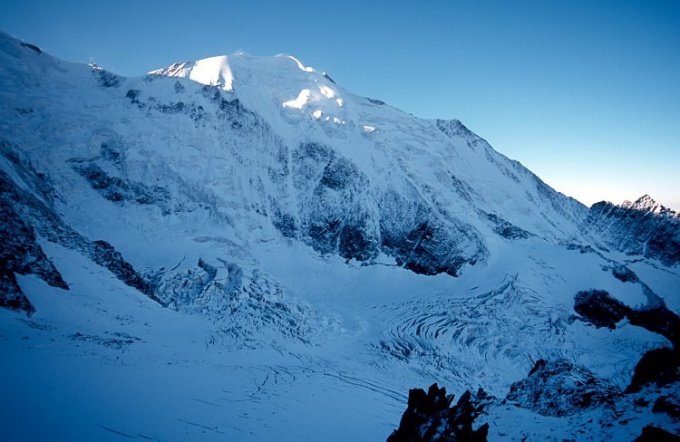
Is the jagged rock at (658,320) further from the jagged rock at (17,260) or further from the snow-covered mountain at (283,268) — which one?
the jagged rock at (17,260)

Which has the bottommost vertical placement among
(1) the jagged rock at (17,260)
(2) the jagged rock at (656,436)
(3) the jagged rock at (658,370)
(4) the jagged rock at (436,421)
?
(1) the jagged rock at (17,260)

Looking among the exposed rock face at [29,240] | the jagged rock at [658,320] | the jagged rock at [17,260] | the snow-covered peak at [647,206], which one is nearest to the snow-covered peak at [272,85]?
the exposed rock face at [29,240]

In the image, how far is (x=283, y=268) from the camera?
55.3 m

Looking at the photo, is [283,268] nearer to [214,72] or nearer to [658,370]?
[658,370]

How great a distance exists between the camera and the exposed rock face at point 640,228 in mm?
77312

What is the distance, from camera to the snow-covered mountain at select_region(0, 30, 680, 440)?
20578 mm

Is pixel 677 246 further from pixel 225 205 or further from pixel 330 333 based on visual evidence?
pixel 225 205

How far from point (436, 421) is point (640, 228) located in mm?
98870

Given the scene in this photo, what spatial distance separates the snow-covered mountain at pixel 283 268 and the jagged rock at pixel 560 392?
188 millimetres

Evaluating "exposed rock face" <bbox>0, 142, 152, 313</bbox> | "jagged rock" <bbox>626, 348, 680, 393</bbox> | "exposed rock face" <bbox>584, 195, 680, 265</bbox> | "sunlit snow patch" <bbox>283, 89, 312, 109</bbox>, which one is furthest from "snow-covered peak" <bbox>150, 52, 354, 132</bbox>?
"exposed rock face" <bbox>584, 195, 680, 265</bbox>

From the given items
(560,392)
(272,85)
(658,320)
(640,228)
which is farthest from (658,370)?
(640,228)

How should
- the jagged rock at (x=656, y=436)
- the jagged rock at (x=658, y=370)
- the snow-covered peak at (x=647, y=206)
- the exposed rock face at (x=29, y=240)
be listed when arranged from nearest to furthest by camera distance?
the jagged rock at (x=656, y=436)
the jagged rock at (x=658, y=370)
the exposed rock face at (x=29, y=240)
the snow-covered peak at (x=647, y=206)

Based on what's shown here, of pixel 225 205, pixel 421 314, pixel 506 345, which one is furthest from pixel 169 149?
pixel 506 345

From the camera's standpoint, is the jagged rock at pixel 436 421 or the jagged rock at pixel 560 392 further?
the jagged rock at pixel 560 392
